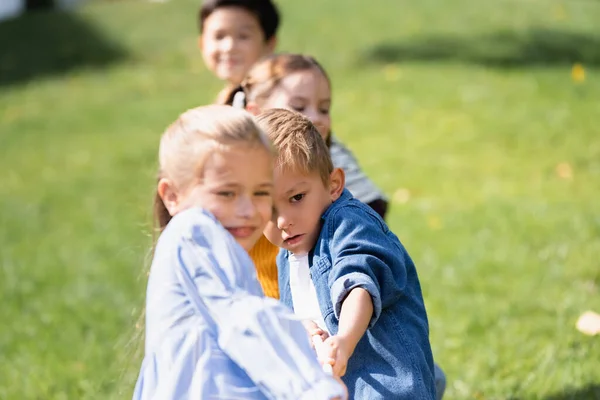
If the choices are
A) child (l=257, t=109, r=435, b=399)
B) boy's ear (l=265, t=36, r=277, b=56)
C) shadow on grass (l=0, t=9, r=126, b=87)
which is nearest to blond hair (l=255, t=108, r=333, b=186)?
child (l=257, t=109, r=435, b=399)

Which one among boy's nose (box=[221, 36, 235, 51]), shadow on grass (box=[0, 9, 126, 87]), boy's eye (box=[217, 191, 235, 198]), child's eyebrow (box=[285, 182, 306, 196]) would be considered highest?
boy's eye (box=[217, 191, 235, 198])

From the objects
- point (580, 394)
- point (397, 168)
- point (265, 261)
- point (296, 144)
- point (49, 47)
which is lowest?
point (49, 47)

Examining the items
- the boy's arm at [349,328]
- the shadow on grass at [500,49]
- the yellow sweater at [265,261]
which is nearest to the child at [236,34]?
the yellow sweater at [265,261]

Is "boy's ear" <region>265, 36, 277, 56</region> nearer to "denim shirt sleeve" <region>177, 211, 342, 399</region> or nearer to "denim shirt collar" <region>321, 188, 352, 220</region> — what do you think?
"denim shirt collar" <region>321, 188, 352, 220</region>

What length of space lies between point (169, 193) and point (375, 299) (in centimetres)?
57

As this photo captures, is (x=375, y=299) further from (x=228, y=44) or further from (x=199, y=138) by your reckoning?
(x=228, y=44)

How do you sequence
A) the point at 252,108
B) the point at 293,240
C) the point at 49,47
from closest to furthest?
1. the point at 293,240
2. the point at 252,108
3. the point at 49,47

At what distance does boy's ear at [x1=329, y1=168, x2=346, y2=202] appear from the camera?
2.47 metres

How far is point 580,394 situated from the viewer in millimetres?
3521

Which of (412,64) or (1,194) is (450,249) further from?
(412,64)

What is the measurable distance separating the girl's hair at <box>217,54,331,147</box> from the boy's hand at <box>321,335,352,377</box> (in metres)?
1.29

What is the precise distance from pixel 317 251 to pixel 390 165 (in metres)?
5.34

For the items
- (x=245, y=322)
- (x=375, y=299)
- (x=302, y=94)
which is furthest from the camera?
(x=302, y=94)

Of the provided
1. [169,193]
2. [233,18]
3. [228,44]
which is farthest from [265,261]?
[233,18]
